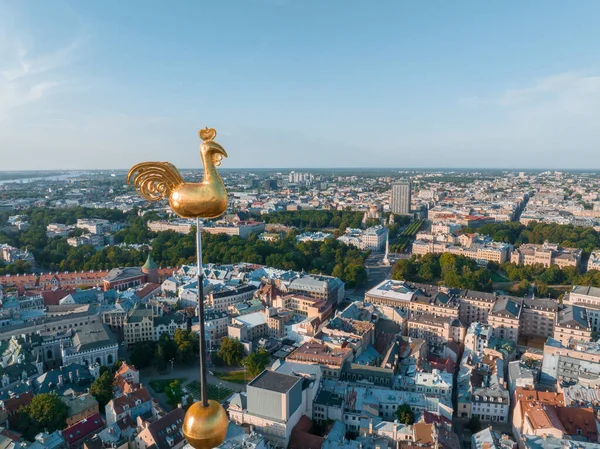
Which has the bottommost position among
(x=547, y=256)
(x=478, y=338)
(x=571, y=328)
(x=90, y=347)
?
(x=90, y=347)

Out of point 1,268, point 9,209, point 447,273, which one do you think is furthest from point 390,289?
point 9,209

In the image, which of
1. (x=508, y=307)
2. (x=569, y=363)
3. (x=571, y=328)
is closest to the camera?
(x=569, y=363)

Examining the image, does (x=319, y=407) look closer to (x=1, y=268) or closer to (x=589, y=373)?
(x=589, y=373)

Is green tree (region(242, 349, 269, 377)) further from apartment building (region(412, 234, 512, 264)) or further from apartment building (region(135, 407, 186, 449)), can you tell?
apartment building (region(412, 234, 512, 264))

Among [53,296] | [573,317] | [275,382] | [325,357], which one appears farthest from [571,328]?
[53,296]

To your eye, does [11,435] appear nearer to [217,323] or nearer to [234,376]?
[234,376]

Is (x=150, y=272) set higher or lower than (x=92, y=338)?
lower

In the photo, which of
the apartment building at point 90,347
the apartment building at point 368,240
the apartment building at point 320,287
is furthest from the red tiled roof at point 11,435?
the apartment building at point 368,240

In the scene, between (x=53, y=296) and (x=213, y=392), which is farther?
(x=53, y=296)
